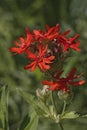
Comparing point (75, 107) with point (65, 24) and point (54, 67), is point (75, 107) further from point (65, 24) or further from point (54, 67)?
point (54, 67)

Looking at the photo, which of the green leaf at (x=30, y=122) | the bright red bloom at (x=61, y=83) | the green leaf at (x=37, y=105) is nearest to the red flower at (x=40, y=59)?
the bright red bloom at (x=61, y=83)

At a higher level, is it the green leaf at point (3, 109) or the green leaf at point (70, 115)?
the green leaf at point (3, 109)

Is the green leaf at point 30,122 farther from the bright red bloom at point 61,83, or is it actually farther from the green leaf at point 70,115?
the bright red bloom at point 61,83

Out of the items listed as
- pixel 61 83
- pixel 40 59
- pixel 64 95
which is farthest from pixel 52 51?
pixel 64 95

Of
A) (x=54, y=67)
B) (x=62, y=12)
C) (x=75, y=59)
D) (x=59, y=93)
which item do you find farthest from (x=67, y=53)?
(x=62, y=12)

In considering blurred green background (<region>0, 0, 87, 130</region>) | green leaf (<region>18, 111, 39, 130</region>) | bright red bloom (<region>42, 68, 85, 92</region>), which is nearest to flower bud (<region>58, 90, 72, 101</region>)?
bright red bloom (<region>42, 68, 85, 92</region>)

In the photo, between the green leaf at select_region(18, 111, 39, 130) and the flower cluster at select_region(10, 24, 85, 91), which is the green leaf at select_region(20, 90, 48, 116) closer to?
the green leaf at select_region(18, 111, 39, 130)
